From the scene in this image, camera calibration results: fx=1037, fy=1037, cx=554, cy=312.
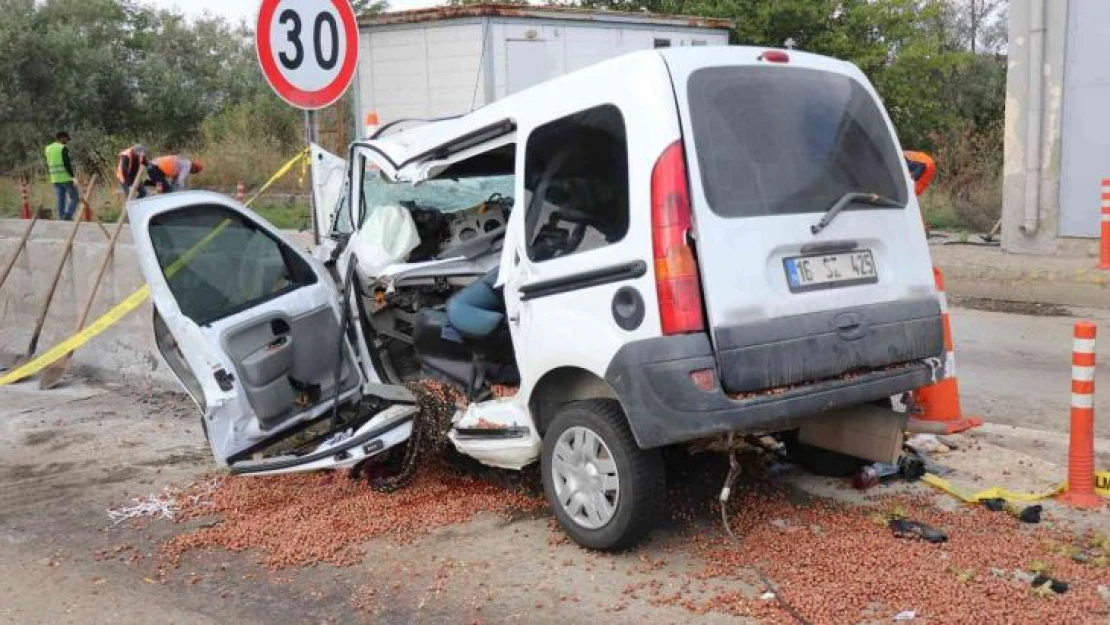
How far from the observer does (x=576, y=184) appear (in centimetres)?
431

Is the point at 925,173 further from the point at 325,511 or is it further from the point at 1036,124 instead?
the point at 1036,124

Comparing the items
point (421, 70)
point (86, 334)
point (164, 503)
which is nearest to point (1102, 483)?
point (164, 503)

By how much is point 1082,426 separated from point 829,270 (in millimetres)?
1537

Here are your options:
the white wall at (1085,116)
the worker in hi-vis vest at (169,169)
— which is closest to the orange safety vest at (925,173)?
the worker in hi-vis vest at (169,169)

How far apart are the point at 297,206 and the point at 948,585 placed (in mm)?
19696

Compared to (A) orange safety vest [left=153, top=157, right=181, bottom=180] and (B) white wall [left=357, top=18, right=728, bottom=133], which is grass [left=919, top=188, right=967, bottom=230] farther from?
(A) orange safety vest [left=153, top=157, right=181, bottom=180]

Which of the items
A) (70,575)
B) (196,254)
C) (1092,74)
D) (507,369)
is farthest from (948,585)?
(1092,74)

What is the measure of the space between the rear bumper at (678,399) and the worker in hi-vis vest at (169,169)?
18.3ft

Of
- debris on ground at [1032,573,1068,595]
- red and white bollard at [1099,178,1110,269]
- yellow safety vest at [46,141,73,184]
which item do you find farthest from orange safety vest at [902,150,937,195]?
yellow safety vest at [46,141,73,184]

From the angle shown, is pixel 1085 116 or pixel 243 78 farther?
pixel 243 78

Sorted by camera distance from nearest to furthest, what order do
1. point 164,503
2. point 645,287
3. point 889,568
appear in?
point 645,287
point 889,568
point 164,503

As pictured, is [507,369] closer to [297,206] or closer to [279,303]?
[279,303]

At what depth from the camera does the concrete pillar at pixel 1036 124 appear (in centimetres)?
1302

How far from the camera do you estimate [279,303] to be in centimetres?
577
